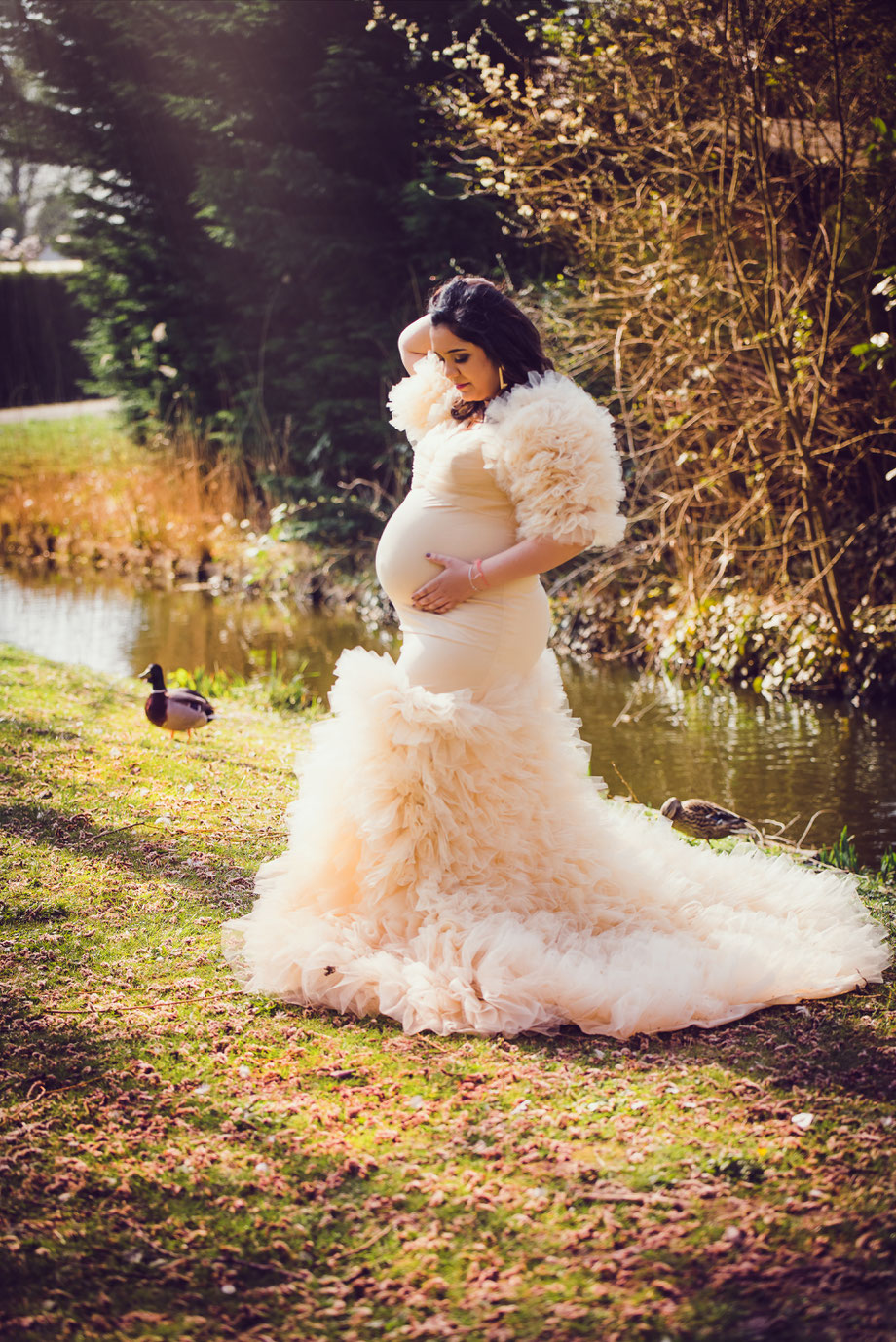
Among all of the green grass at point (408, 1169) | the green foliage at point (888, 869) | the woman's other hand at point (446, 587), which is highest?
the woman's other hand at point (446, 587)

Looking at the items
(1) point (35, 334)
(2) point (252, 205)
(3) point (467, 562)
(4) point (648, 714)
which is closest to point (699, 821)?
(3) point (467, 562)

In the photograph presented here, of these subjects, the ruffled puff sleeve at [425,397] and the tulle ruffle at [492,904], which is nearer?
the tulle ruffle at [492,904]

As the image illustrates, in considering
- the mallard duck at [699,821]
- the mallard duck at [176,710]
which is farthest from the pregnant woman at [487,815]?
the mallard duck at [176,710]

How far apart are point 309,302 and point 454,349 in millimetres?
12249

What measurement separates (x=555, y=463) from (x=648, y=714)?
4908mm

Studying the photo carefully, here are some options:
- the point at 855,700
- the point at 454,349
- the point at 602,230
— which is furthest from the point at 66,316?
the point at 454,349

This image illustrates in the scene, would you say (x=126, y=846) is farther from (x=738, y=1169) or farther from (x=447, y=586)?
(x=738, y=1169)

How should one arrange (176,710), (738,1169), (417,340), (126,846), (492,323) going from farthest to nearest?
(176,710) < (126,846) < (417,340) < (492,323) < (738,1169)

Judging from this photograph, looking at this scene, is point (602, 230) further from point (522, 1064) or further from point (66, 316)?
point (66, 316)

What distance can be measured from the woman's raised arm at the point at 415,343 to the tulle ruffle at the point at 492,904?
1.04 m

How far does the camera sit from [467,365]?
3168 mm

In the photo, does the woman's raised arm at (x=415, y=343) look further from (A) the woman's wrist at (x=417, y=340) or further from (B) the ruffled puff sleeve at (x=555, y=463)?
(B) the ruffled puff sleeve at (x=555, y=463)

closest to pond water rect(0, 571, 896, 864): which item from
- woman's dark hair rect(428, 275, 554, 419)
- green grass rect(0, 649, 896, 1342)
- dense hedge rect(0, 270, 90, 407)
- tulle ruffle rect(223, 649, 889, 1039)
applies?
tulle ruffle rect(223, 649, 889, 1039)

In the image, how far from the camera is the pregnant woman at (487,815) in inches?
112
